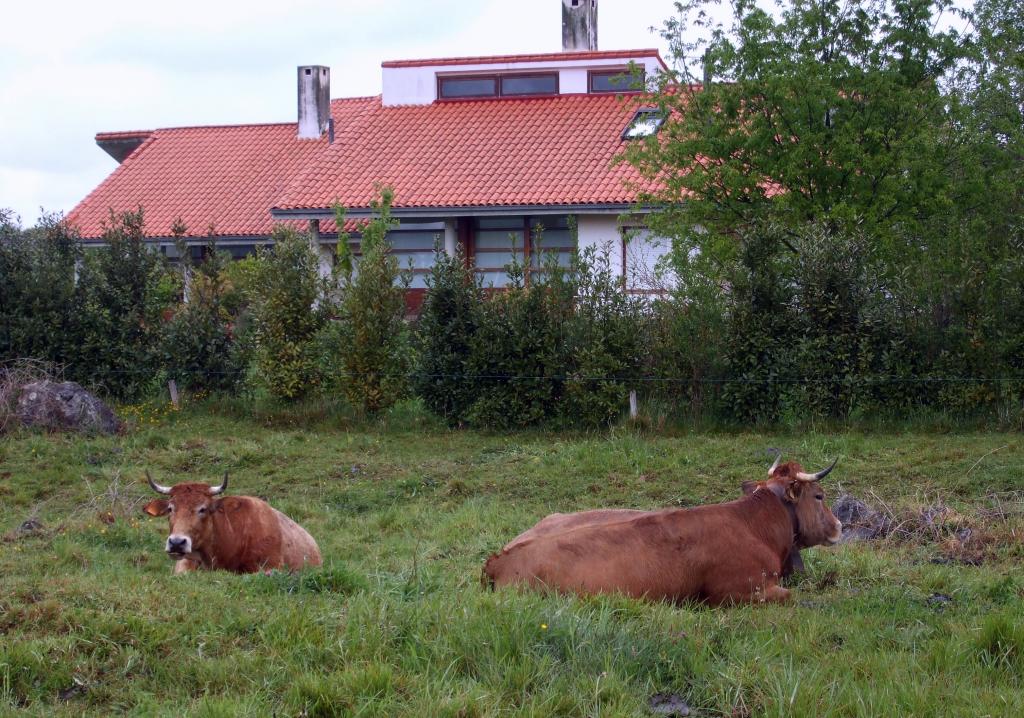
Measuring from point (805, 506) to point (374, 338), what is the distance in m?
10.9

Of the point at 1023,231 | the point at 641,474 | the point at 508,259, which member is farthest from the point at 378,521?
the point at 508,259

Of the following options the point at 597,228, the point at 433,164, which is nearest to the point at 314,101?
the point at 433,164

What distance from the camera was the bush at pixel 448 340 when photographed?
721 inches

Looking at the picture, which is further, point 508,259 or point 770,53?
point 508,259

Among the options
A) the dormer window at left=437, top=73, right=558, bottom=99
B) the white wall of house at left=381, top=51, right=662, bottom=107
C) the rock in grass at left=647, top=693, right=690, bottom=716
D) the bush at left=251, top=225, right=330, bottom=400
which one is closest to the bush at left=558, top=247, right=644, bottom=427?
the bush at left=251, top=225, right=330, bottom=400

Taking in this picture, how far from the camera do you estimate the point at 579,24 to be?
36.8 m

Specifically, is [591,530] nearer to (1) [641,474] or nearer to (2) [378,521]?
(2) [378,521]

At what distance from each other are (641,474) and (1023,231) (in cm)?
752

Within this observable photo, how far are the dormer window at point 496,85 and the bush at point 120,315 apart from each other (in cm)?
1640

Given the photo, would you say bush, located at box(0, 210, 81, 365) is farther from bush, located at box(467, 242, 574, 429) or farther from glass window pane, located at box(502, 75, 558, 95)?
glass window pane, located at box(502, 75, 558, 95)

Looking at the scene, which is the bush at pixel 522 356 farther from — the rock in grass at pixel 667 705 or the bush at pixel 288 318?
the rock in grass at pixel 667 705

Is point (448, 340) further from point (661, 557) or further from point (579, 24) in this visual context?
point (579, 24)

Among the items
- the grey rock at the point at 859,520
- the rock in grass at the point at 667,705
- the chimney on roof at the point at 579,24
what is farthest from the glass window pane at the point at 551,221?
the rock in grass at the point at 667,705

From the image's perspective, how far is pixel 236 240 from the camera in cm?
3219
